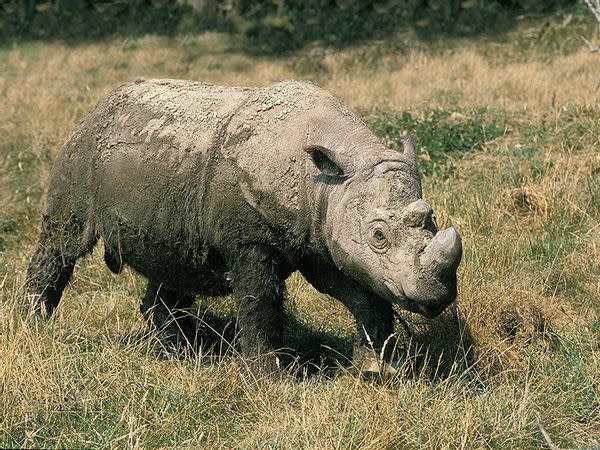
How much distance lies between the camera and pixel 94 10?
72.2 feet

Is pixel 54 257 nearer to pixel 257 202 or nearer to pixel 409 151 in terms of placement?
pixel 257 202

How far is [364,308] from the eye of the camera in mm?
5496

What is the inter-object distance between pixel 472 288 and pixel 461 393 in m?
1.25

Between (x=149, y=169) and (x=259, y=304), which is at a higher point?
(x=149, y=169)

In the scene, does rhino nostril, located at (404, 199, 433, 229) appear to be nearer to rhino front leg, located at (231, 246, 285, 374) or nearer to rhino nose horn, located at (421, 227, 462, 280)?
rhino nose horn, located at (421, 227, 462, 280)

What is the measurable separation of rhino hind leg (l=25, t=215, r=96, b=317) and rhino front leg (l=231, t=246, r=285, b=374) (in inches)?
58.5

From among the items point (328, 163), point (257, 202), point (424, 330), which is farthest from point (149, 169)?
point (424, 330)

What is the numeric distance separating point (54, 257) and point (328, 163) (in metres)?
2.58

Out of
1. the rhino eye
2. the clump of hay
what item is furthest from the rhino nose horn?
the clump of hay

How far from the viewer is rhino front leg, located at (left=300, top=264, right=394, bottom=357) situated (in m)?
5.49

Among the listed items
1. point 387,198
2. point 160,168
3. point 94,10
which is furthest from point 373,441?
point 94,10

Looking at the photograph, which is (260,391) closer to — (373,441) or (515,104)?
(373,441)

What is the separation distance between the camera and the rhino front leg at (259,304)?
17.8 feet

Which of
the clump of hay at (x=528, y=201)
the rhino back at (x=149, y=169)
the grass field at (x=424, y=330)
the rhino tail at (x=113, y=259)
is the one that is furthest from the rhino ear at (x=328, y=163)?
the clump of hay at (x=528, y=201)
